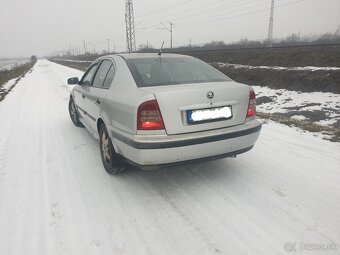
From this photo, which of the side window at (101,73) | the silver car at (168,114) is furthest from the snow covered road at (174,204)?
the side window at (101,73)

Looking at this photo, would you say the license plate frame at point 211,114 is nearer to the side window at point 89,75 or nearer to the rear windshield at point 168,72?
the rear windshield at point 168,72

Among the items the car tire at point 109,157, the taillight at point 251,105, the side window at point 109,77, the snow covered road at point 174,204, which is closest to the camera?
the snow covered road at point 174,204

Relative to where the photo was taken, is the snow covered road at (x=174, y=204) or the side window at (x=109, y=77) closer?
the snow covered road at (x=174, y=204)

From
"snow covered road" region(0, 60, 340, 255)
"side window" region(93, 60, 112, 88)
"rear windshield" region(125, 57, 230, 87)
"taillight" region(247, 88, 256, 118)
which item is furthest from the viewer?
"side window" region(93, 60, 112, 88)

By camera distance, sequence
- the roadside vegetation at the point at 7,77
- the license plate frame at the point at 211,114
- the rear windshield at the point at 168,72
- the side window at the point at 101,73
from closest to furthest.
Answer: the license plate frame at the point at 211,114, the rear windshield at the point at 168,72, the side window at the point at 101,73, the roadside vegetation at the point at 7,77

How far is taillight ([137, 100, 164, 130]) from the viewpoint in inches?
117

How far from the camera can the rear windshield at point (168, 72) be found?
11.3 feet

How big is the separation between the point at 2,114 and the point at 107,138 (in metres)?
5.86

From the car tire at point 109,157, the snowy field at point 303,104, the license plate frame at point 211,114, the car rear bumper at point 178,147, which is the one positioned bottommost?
the snowy field at point 303,104

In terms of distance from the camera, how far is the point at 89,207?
3.10m

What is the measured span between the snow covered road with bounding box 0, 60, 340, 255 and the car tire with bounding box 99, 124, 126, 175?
13 centimetres

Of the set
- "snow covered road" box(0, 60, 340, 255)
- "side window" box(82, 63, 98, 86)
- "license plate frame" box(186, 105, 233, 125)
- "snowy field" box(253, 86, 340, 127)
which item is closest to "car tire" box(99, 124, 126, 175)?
"snow covered road" box(0, 60, 340, 255)

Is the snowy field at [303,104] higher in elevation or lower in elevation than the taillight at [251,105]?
lower

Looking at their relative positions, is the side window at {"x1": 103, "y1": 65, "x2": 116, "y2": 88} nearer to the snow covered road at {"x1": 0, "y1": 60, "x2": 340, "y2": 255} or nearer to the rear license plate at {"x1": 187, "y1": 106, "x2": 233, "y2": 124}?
the snow covered road at {"x1": 0, "y1": 60, "x2": 340, "y2": 255}
